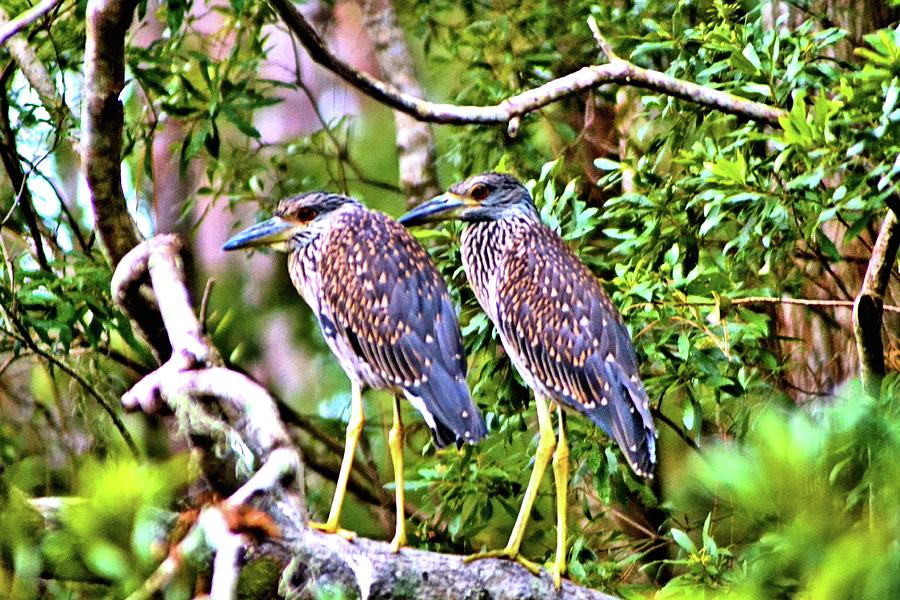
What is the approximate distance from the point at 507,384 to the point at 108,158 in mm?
1016

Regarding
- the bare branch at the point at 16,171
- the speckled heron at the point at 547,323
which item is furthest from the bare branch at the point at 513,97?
the bare branch at the point at 16,171

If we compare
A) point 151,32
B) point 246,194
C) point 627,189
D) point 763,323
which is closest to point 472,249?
point 763,323

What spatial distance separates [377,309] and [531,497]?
0.45 metres

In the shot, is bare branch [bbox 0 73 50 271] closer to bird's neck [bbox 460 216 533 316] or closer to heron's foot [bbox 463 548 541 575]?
bird's neck [bbox 460 216 533 316]

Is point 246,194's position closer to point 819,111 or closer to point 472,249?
point 472,249

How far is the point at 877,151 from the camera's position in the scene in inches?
98.2

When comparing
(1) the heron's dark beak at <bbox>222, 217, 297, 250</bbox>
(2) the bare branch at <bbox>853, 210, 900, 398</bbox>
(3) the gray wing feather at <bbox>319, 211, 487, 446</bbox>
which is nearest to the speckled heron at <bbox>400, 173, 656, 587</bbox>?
(3) the gray wing feather at <bbox>319, 211, 487, 446</bbox>

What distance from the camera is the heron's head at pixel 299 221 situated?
265 cm

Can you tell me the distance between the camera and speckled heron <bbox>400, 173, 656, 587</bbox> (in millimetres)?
2441

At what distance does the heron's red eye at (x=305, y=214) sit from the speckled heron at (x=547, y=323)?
0.18 metres

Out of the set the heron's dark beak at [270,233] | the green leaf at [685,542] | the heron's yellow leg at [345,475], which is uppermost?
the heron's dark beak at [270,233]

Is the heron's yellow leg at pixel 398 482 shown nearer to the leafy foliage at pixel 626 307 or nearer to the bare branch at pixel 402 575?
the bare branch at pixel 402 575

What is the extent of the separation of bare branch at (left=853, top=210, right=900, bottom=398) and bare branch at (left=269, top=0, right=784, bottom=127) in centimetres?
34

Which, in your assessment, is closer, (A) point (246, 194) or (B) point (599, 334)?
(B) point (599, 334)
